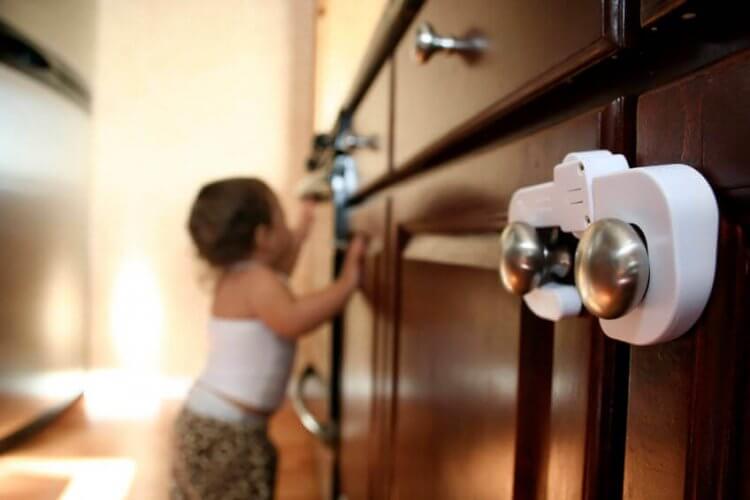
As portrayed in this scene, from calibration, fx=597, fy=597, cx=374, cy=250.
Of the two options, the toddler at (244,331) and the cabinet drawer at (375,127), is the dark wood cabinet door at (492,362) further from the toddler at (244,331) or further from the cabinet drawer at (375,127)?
the toddler at (244,331)

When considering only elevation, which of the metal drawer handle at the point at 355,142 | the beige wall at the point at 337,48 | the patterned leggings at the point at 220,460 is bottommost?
the patterned leggings at the point at 220,460

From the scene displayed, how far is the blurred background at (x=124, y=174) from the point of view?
36 cm

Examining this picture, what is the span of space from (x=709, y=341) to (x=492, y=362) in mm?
137

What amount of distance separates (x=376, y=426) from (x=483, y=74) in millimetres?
363

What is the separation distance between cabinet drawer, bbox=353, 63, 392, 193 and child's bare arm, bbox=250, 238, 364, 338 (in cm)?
17

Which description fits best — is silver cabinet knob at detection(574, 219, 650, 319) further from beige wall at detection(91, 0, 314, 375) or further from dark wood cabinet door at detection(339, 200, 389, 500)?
beige wall at detection(91, 0, 314, 375)

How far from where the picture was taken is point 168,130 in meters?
0.62

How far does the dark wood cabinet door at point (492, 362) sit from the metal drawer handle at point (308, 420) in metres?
0.40

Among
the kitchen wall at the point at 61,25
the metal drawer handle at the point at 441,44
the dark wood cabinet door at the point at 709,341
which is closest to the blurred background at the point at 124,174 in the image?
the kitchen wall at the point at 61,25

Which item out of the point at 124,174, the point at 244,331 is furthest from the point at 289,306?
the point at 124,174

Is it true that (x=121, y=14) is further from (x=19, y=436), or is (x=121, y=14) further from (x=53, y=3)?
(x=19, y=436)

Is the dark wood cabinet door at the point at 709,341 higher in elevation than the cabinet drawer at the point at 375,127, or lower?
lower

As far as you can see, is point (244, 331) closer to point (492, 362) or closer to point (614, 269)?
point (492, 362)

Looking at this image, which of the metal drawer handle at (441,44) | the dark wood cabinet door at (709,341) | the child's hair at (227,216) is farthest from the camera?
the child's hair at (227,216)
